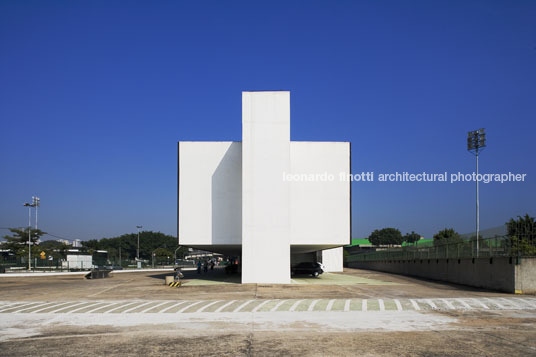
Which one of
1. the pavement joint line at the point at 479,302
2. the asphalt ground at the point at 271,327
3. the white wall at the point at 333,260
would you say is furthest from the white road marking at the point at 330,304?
the white wall at the point at 333,260

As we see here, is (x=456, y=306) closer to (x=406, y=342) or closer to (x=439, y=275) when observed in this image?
(x=406, y=342)

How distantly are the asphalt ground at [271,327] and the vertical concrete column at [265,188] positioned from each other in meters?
11.7

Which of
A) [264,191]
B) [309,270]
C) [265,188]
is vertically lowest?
[309,270]

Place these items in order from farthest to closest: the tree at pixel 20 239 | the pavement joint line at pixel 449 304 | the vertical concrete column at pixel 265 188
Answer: the tree at pixel 20 239 < the vertical concrete column at pixel 265 188 < the pavement joint line at pixel 449 304

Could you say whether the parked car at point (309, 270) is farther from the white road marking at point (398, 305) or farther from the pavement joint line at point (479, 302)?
the white road marking at point (398, 305)

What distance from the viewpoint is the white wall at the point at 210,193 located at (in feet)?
127

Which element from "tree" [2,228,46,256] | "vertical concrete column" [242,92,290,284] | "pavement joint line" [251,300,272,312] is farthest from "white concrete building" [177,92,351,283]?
"tree" [2,228,46,256]

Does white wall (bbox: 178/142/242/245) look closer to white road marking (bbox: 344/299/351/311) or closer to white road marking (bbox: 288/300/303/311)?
white road marking (bbox: 288/300/303/311)

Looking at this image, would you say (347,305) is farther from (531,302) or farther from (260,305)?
(531,302)

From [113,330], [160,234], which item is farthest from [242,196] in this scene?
[160,234]

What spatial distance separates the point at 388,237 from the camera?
192 metres

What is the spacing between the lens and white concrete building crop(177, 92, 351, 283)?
→ 36156mm

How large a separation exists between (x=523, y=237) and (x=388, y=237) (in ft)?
558

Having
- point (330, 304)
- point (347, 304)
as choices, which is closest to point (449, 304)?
point (347, 304)
